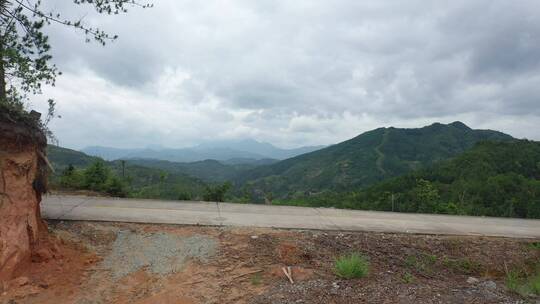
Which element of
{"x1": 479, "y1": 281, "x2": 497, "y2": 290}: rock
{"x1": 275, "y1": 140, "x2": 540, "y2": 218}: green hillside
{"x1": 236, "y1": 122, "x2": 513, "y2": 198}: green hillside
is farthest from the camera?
{"x1": 236, "y1": 122, "x2": 513, "y2": 198}: green hillside

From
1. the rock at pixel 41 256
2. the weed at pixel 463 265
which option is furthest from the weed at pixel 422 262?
the rock at pixel 41 256

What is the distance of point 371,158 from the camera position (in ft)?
331

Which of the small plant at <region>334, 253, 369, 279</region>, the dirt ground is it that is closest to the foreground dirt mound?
the dirt ground

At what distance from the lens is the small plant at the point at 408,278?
6.57 m

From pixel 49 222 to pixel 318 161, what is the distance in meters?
110

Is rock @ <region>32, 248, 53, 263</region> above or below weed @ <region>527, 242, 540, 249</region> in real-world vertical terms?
below

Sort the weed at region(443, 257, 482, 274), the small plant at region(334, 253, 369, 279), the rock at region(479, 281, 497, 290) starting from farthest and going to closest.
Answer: the weed at region(443, 257, 482, 274)
the rock at region(479, 281, 497, 290)
the small plant at region(334, 253, 369, 279)

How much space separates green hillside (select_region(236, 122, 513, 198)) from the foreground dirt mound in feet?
245

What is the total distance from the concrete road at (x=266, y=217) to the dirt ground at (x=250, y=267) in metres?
0.55

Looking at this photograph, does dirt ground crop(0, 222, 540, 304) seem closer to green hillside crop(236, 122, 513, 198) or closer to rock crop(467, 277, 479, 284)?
rock crop(467, 277, 479, 284)

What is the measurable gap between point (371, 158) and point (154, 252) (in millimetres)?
97572

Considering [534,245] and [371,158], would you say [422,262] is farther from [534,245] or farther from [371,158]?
[371,158]

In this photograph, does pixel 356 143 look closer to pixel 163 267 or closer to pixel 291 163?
pixel 291 163

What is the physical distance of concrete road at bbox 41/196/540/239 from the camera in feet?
28.2
